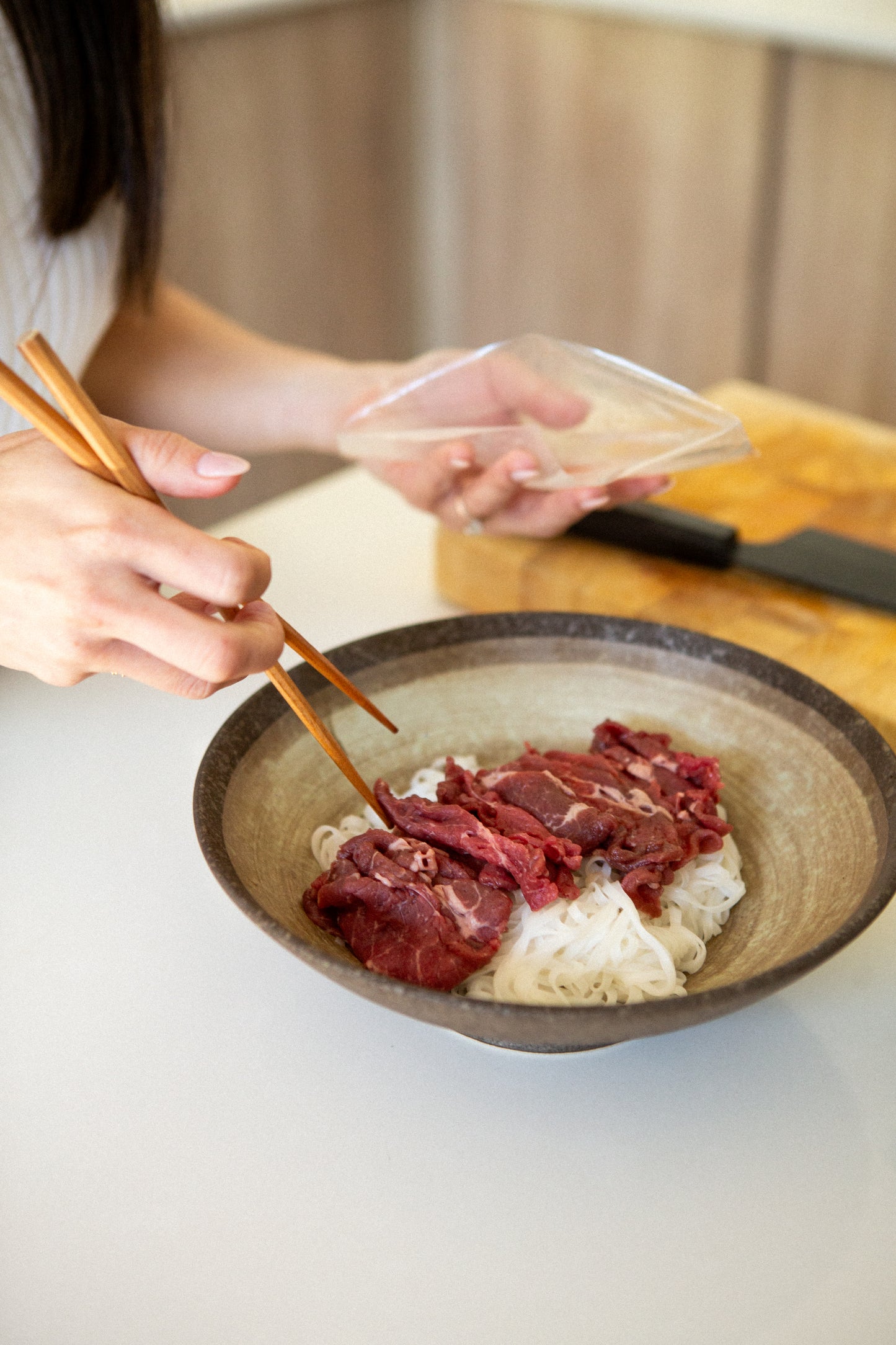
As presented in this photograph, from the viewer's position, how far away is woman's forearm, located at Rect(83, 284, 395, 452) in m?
1.60

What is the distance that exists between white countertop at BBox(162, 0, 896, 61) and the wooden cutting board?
1250mm

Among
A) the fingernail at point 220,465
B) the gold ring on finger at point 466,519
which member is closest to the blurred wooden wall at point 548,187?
the gold ring on finger at point 466,519

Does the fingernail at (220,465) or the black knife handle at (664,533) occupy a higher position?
the fingernail at (220,465)

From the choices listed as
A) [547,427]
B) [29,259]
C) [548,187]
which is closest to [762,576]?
[547,427]

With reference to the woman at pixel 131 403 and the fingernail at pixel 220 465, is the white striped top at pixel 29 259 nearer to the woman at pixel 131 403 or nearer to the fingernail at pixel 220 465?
the woman at pixel 131 403

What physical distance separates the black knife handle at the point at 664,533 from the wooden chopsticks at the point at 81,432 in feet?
1.90

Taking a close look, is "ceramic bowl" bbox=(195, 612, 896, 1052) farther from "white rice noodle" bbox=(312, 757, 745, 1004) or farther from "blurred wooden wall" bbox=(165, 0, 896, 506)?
"blurred wooden wall" bbox=(165, 0, 896, 506)

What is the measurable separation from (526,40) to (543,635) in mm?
2654

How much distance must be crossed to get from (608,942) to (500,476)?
0.57m

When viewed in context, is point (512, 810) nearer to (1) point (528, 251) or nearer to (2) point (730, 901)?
(2) point (730, 901)

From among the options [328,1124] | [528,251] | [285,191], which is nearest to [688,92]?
[528,251]

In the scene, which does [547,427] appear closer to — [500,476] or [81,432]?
[500,476]

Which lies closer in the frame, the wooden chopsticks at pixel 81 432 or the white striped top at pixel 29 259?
the wooden chopsticks at pixel 81 432

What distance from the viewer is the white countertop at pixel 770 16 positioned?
2.46 metres
